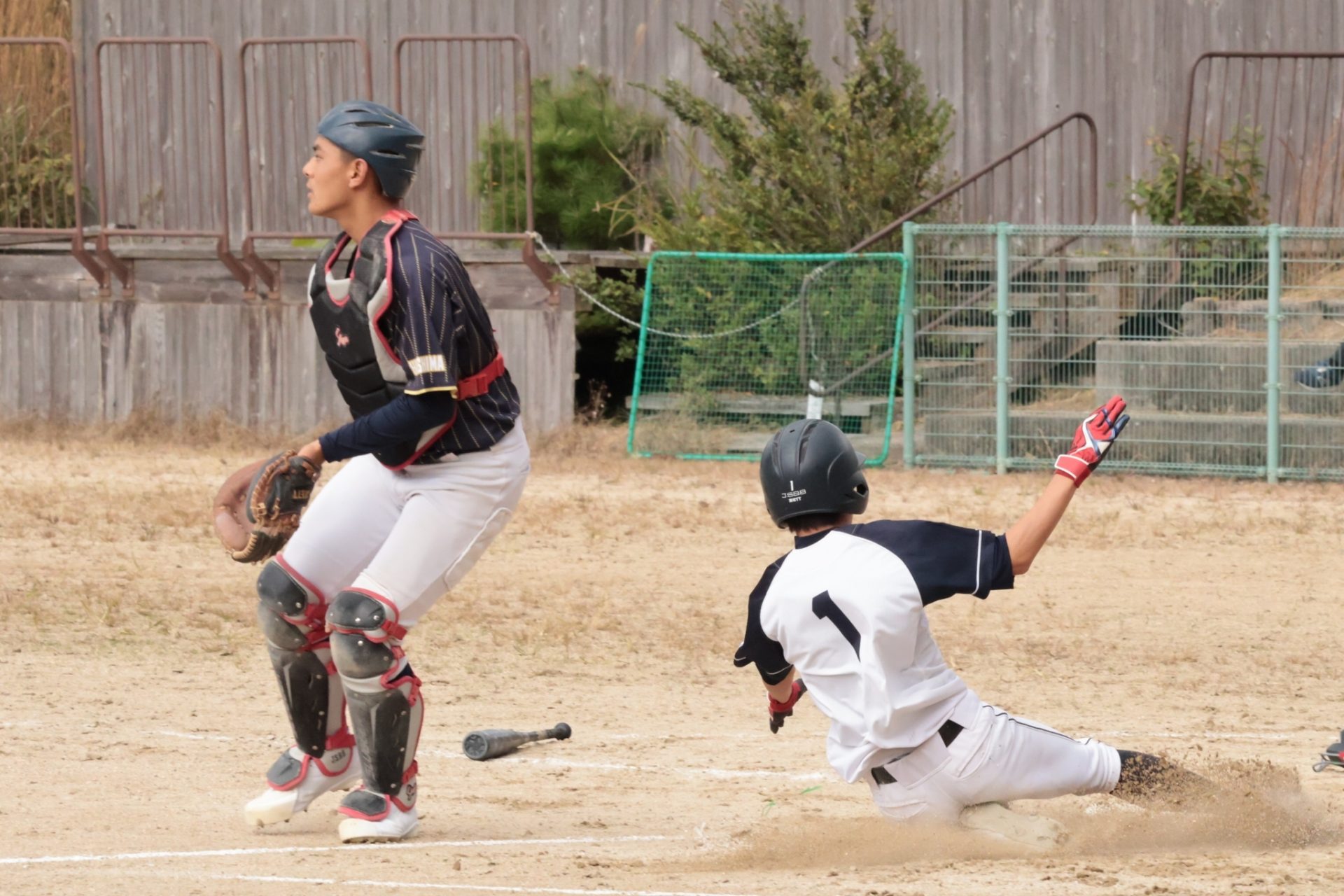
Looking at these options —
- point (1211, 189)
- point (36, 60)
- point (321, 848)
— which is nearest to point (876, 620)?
point (321, 848)

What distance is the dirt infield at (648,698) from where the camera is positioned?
495cm

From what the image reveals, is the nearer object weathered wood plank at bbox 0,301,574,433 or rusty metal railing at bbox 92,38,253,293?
weathered wood plank at bbox 0,301,574,433

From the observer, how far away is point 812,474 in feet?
15.5

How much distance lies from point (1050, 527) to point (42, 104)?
1644 cm

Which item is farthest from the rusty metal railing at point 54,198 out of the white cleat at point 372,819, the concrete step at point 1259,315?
the white cleat at point 372,819

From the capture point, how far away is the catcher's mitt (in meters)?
5.29

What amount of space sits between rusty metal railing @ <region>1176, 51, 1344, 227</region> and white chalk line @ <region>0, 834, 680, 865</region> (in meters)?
12.5

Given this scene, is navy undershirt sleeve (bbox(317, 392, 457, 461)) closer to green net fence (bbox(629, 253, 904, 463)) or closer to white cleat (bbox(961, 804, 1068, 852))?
white cleat (bbox(961, 804, 1068, 852))

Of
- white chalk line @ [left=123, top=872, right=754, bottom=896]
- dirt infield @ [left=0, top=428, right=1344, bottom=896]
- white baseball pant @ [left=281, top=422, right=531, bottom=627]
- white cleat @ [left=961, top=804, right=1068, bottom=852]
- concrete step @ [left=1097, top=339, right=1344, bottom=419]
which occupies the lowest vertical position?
dirt infield @ [left=0, top=428, right=1344, bottom=896]

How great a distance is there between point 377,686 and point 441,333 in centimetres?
99

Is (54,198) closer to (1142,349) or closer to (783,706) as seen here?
(1142,349)

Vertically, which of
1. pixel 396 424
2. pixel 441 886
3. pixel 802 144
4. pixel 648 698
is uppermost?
pixel 802 144

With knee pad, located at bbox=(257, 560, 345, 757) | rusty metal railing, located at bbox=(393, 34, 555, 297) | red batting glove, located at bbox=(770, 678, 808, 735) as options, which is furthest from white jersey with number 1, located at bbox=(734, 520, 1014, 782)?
rusty metal railing, located at bbox=(393, 34, 555, 297)

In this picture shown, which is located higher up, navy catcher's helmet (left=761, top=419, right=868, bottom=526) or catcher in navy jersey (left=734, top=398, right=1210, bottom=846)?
navy catcher's helmet (left=761, top=419, right=868, bottom=526)
